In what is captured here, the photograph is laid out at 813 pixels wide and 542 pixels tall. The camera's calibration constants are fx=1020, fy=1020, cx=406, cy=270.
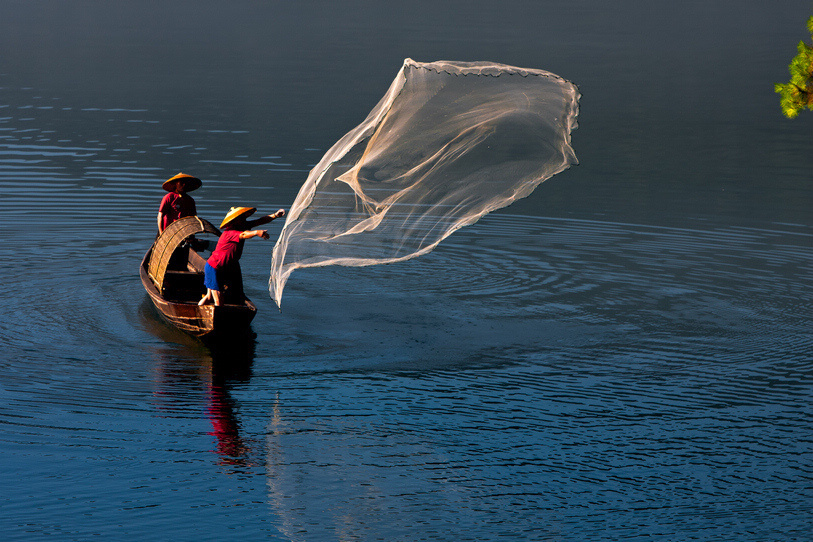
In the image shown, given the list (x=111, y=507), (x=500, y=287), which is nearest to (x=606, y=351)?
(x=500, y=287)

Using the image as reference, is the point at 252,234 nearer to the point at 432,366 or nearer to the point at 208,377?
the point at 208,377

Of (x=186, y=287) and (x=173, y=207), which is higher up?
(x=173, y=207)

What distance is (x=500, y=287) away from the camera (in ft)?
58.2

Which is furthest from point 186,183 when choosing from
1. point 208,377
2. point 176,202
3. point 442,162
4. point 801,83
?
point 801,83

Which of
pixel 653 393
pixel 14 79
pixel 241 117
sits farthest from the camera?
pixel 14 79

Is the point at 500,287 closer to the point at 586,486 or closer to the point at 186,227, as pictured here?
the point at 186,227

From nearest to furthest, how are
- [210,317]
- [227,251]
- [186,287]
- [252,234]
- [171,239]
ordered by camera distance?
[252,234], [210,317], [227,251], [171,239], [186,287]

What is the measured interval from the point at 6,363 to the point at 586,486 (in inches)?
310

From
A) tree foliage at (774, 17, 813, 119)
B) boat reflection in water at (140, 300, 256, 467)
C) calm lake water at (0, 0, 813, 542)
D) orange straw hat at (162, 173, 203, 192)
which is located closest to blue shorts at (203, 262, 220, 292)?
boat reflection in water at (140, 300, 256, 467)

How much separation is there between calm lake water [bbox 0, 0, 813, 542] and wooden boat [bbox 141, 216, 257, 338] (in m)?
0.37

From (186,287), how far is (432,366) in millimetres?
4986

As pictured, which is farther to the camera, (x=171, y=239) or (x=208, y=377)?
(x=171, y=239)

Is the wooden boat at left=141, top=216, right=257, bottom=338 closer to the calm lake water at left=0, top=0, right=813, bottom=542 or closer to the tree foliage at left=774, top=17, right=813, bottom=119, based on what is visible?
the calm lake water at left=0, top=0, right=813, bottom=542

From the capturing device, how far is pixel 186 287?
54.9 ft
